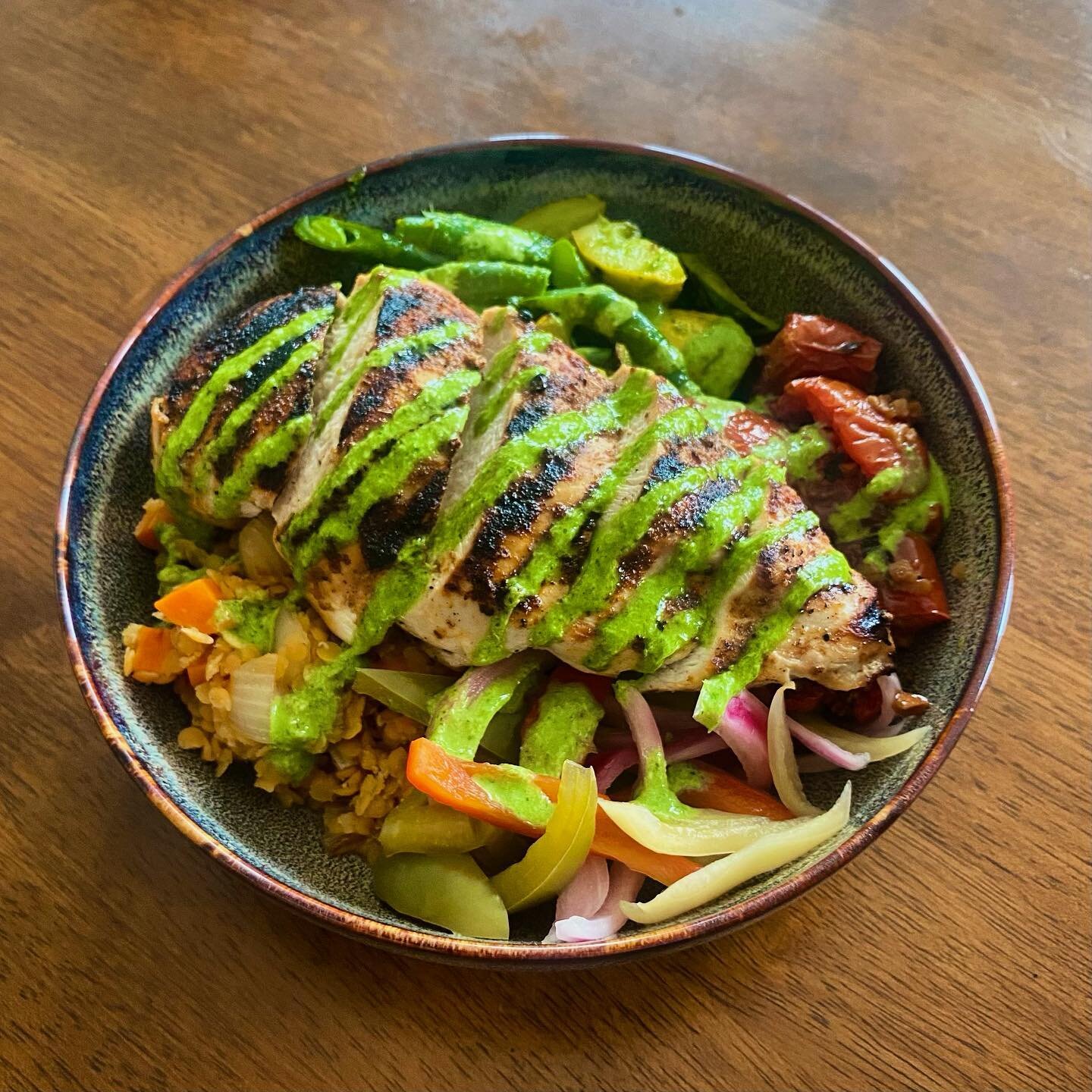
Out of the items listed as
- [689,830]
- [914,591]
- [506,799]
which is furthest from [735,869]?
[914,591]

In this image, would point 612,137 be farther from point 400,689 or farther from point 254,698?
point 254,698

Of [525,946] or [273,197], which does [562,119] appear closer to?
[273,197]

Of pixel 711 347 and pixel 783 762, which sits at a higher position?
pixel 711 347

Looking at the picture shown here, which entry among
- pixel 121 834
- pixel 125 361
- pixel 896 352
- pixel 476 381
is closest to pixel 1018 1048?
pixel 896 352

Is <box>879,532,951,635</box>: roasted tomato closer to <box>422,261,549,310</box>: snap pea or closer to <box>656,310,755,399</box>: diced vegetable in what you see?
<box>656,310,755,399</box>: diced vegetable

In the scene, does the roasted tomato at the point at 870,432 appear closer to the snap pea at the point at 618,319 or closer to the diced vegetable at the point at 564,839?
the snap pea at the point at 618,319

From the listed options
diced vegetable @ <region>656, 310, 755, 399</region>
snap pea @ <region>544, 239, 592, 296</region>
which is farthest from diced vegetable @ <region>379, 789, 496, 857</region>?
snap pea @ <region>544, 239, 592, 296</region>

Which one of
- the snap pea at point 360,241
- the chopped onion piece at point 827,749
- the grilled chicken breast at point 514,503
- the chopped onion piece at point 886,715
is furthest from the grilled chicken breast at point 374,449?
the chopped onion piece at point 886,715
